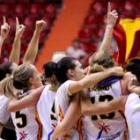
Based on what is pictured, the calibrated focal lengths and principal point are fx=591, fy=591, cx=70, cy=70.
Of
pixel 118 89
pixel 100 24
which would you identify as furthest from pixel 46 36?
pixel 118 89

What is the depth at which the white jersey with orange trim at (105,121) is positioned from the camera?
3402mm

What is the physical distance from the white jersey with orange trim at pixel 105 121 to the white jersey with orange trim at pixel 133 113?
19 cm

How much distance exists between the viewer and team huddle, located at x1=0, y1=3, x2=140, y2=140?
10.7 feet

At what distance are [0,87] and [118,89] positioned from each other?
980mm

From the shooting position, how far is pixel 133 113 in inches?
125

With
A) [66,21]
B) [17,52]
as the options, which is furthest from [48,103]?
[66,21]

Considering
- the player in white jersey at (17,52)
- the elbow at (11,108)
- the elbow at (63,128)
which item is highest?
the player in white jersey at (17,52)

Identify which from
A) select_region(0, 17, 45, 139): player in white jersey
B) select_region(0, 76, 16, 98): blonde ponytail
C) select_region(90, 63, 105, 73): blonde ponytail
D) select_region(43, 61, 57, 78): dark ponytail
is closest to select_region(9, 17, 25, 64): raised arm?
select_region(0, 17, 45, 139): player in white jersey

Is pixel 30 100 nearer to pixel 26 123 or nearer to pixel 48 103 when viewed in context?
pixel 48 103

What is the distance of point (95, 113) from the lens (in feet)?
11.1

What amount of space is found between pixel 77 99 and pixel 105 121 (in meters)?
0.21

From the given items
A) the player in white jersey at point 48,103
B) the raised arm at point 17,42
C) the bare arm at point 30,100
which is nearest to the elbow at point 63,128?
the player in white jersey at point 48,103

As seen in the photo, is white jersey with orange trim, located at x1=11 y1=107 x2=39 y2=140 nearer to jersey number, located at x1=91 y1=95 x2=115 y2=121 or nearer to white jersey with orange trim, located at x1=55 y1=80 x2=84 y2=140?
white jersey with orange trim, located at x1=55 y1=80 x2=84 y2=140

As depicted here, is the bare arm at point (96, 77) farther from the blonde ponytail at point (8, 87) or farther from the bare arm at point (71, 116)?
the blonde ponytail at point (8, 87)
